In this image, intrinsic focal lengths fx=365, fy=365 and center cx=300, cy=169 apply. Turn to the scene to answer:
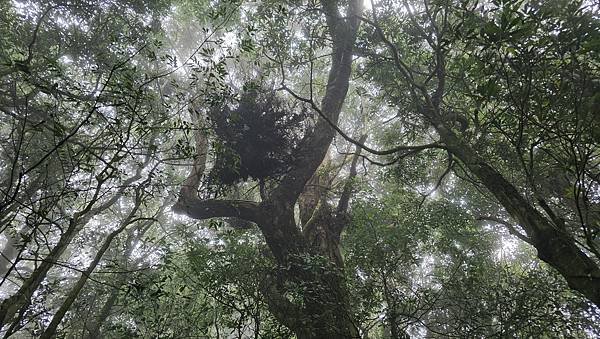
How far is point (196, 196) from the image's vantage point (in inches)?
299

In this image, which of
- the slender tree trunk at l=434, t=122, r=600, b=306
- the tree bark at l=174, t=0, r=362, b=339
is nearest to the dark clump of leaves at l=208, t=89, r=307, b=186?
the tree bark at l=174, t=0, r=362, b=339

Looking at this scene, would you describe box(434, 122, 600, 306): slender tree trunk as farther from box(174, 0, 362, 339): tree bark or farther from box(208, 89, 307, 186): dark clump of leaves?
box(208, 89, 307, 186): dark clump of leaves

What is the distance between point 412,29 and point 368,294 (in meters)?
4.78

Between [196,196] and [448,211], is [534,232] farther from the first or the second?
[196,196]

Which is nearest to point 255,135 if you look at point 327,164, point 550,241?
point 327,164

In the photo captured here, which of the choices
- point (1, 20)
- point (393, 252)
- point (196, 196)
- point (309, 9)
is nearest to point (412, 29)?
point (309, 9)

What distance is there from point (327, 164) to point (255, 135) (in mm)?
3008

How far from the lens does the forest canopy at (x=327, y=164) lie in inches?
144

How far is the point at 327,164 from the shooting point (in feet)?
31.2

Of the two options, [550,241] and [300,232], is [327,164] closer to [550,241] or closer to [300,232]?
[300,232]

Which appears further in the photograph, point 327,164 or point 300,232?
point 327,164

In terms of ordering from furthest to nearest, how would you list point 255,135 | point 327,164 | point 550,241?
point 327,164, point 255,135, point 550,241

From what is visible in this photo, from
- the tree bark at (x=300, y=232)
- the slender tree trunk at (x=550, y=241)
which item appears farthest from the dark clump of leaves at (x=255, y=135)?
the slender tree trunk at (x=550, y=241)

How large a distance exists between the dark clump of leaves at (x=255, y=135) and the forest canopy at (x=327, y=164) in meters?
0.03
